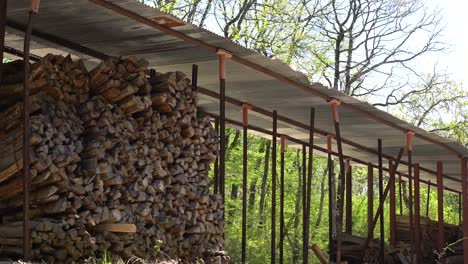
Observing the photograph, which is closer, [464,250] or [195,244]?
[195,244]

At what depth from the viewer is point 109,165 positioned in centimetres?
1039

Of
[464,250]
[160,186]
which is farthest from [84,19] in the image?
[464,250]

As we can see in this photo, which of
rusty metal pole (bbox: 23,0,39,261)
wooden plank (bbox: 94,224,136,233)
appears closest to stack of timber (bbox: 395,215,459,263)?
wooden plank (bbox: 94,224,136,233)

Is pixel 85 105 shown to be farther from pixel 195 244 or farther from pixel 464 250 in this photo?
pixel 464 250

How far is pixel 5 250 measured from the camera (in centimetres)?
916

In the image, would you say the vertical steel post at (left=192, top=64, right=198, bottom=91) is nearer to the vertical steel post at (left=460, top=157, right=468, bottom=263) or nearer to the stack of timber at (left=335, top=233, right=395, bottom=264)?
the stack of timber at (left=335, top=233, right=395, bottom=264)

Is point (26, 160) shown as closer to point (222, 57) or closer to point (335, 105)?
point (222, 57)

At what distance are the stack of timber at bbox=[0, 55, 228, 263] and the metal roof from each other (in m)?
0.48

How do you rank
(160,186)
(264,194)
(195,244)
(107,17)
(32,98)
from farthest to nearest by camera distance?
(264,194)
(195,244)
(160,186)
(107,17)
(32,98)

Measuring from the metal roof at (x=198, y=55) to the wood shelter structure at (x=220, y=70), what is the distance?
0.04 feet

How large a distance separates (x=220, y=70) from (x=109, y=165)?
2.44m

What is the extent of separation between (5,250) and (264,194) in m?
23.3

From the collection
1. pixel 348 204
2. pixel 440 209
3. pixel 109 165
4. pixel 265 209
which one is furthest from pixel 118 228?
pixel 265 209

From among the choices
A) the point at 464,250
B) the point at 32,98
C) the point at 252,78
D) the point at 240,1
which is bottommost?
the point at 464,250
